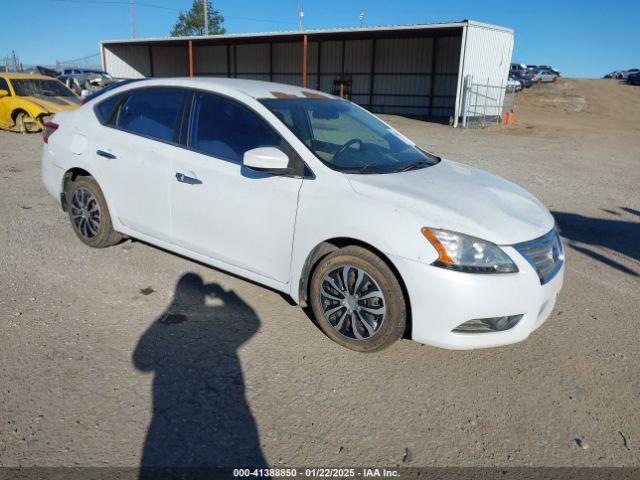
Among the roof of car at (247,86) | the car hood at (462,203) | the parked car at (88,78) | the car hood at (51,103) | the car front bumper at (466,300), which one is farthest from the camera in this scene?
the parked car at (88,78)

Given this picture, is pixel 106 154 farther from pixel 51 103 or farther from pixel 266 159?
pixel 51 103

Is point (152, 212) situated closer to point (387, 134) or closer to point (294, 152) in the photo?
point (294, 152)

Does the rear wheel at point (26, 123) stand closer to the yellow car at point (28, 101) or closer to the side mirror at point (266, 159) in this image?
the yellow car at point (28, 101)

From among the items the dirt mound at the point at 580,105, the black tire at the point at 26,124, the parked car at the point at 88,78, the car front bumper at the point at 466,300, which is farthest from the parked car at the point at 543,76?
the car front bumper at the point at 466,300

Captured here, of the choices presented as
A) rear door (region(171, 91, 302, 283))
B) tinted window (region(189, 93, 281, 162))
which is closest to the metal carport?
tinted window (region(189, 93, 281, 162))

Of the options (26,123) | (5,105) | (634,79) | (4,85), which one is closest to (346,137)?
(26,123)

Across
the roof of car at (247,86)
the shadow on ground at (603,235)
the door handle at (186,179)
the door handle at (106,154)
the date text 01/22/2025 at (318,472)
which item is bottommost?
the shadow on ground at (603,235)

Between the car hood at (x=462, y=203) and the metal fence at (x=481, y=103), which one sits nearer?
the car hood at (x=462, y=203)

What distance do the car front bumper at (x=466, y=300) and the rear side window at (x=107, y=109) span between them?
319 cm

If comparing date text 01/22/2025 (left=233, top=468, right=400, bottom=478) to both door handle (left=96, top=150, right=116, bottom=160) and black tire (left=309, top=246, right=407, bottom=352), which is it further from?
door handle (left=96, top=150, right=116, bottom=160)

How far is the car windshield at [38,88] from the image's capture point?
44.4 ft

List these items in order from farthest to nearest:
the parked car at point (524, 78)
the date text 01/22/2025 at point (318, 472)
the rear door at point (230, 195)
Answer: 1. the parked car at point (524, 78)
2. the rear door at point (230, 195)
3. the date text 01/22/2025 at point (318, 472)

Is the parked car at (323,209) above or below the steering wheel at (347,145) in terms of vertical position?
below

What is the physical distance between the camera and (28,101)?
1340 centimetres
